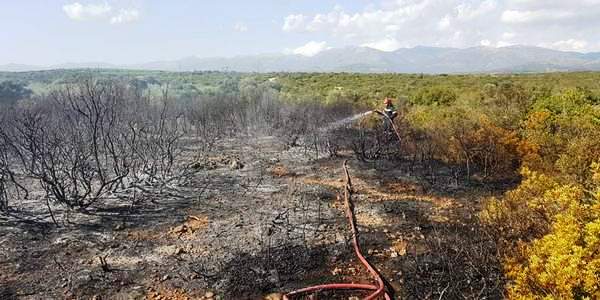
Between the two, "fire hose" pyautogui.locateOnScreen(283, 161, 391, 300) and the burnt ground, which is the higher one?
"fire hose" pyautogui.locateOnScreen(283, 161, 391, 300)

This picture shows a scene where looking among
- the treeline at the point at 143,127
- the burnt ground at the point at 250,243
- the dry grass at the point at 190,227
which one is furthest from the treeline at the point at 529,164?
the dry grass at the point at 190,227

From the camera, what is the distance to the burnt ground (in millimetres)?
6422

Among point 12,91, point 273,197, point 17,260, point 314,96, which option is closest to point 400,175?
point 273,197

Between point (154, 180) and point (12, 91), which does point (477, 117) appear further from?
point (12, 91)

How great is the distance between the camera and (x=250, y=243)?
26.1 ft

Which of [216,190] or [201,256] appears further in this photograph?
[216,190]

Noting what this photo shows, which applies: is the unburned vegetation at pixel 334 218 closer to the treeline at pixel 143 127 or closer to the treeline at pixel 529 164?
the treeline at pixel 529 164

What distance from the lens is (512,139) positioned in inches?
480

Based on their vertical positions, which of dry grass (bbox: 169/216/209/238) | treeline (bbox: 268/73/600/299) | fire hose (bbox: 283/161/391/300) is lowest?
dry grass (bbox: 169/216/209/238)

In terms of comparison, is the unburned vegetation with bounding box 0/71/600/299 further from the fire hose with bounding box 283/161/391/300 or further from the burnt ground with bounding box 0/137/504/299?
the fire hose with bounding box 283/161/391/300

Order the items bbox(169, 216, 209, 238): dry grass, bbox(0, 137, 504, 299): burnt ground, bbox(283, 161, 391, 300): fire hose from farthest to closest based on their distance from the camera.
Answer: bbox(169, 216, 209, 238): dry grass < bbox(0, 137, 504, 299): burnt ground < bbox(283, 161, 391, 300): fire hose

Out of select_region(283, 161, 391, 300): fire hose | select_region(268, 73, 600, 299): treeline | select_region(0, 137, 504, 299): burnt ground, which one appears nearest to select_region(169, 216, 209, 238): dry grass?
select_region(0, 137, 504, 299): burnt ground

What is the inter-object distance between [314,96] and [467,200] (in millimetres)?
21385

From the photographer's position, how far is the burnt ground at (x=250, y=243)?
253 inches
